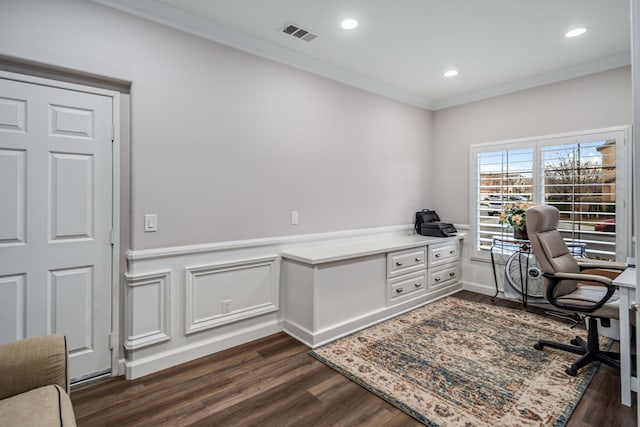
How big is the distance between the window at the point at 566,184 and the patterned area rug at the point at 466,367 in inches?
41.8

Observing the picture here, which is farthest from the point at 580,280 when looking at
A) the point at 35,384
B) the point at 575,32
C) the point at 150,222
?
the point at 35,384

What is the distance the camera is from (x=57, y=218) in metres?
2.14

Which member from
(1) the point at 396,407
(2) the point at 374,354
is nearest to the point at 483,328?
(2) the point at 374,354

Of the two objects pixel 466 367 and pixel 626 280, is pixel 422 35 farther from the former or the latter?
pixel 466 367

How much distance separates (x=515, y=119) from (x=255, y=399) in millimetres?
4163

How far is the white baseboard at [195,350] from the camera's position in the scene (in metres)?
2.35

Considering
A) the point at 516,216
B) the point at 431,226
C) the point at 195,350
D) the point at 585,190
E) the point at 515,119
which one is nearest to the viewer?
the point at 195,350

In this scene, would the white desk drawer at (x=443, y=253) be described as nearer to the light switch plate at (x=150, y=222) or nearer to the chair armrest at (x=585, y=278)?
the chair armrest at (x=585, y=278)

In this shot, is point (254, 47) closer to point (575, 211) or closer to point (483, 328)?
point (483, 328)

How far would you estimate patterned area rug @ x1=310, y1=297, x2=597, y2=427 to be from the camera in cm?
196

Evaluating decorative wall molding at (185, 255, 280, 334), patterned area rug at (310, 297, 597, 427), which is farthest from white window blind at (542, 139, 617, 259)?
decorative wall molding at (185, 255, 280, 334)

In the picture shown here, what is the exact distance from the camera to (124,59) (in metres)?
2.29

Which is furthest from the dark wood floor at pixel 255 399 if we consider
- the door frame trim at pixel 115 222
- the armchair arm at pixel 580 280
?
the armchair arm at pixel 580 280

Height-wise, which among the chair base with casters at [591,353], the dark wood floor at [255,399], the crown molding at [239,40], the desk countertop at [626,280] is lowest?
the dark wood floor at [255,399]
